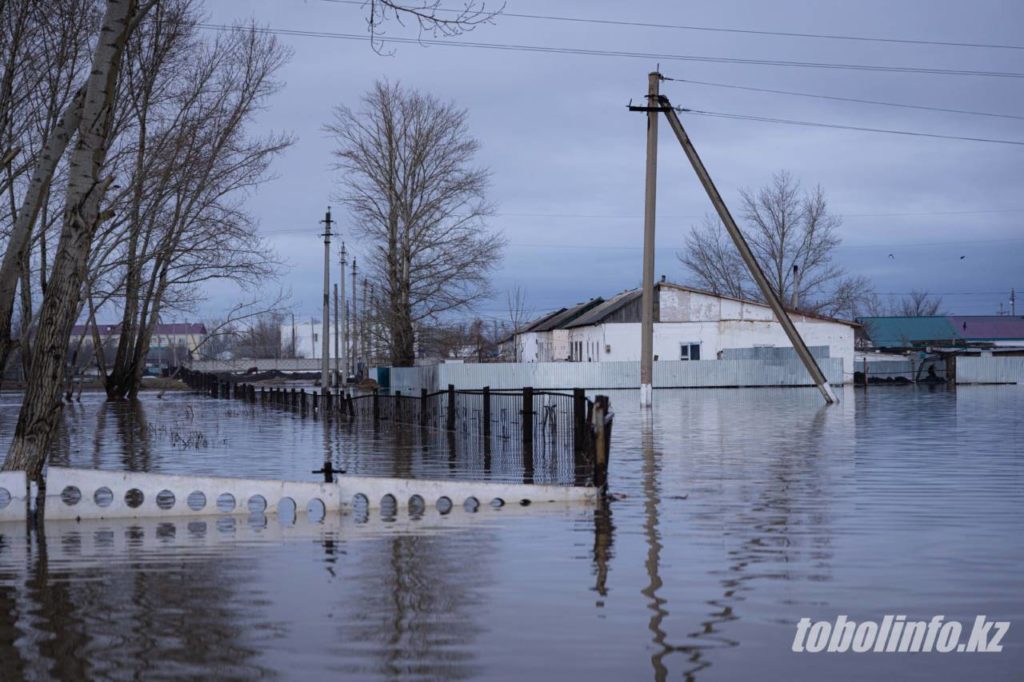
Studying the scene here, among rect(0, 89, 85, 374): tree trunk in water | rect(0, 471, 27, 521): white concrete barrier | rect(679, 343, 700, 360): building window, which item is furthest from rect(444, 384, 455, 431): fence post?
rect(679, 343, 700, 360): building window

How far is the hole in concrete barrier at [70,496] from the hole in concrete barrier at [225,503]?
135cm

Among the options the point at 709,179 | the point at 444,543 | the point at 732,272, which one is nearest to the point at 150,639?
the point at 444,543

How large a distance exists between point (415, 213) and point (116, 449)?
32485 mm

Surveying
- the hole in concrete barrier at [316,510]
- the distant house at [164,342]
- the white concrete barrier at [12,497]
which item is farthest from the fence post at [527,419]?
the distant house at [164,342]

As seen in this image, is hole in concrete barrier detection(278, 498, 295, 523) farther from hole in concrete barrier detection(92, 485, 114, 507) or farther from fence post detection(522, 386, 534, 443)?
fence post detection(522, 386, 534, 443)

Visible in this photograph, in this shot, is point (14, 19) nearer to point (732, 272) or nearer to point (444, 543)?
point (444, 543)

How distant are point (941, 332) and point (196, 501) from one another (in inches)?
3237

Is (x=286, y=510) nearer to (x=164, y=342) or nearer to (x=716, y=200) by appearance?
(x=716, y=200)

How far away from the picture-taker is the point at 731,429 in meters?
25.4

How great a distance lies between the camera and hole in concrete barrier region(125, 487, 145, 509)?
11.9 m

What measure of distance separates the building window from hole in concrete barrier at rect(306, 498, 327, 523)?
4961 cm

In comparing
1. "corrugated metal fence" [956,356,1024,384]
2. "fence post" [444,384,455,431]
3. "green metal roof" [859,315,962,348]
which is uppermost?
"green metal roof" [859,315,962,348]

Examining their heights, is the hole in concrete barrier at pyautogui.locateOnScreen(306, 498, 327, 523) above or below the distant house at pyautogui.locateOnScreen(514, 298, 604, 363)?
below

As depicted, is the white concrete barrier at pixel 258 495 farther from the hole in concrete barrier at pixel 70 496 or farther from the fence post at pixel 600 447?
the fence post at pixel 600 447
